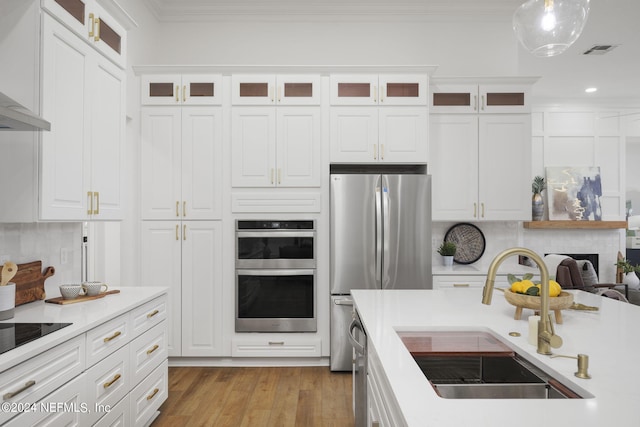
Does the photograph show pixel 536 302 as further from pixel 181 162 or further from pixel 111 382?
pixel 181 162

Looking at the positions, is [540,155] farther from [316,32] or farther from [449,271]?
[316,32]

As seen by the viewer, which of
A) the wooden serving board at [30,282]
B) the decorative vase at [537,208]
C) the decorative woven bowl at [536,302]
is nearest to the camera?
the decorative woven bowl at [536,302]

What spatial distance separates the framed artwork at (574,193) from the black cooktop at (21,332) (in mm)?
6395

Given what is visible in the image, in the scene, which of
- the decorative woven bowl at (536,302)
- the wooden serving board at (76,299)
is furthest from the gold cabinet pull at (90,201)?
the decorative woven bowl at (536,302)

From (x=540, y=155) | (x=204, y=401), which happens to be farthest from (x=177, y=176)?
(x=540, y=155)

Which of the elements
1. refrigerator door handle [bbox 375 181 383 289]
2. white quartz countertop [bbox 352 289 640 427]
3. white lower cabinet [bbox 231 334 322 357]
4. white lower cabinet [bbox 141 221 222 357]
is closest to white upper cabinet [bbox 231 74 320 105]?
refrigerator door handle [bbox 375 181 383 289]

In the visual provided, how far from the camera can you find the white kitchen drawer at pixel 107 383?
1.74m

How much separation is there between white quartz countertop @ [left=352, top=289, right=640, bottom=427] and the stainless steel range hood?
1582 mm

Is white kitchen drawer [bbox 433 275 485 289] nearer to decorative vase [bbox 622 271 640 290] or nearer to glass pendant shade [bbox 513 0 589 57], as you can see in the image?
glass pendant shade [bbox 513 0 589 57]

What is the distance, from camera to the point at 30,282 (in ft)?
6.79

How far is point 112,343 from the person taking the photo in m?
1.91

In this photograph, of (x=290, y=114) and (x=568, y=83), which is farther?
(x=568, y=83)

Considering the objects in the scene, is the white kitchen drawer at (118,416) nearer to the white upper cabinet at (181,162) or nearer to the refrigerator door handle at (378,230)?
the white upper cabinet at (181,162)

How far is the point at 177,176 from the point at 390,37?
2.58 m
